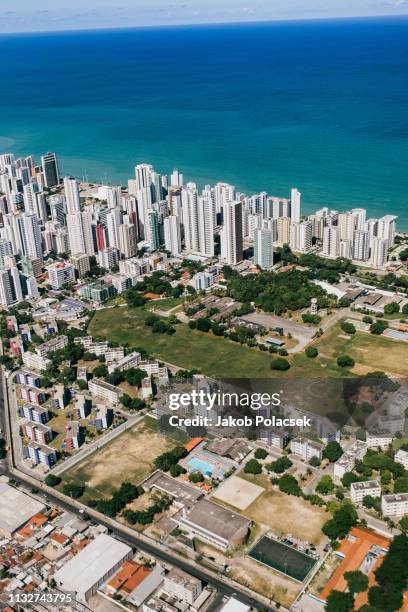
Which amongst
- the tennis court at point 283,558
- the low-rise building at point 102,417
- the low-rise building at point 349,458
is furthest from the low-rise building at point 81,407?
the low-rise building at point 349,458

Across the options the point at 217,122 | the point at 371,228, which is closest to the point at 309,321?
the point at 371,228

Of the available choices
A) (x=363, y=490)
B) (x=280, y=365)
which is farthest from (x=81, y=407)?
(x=363, y=490)

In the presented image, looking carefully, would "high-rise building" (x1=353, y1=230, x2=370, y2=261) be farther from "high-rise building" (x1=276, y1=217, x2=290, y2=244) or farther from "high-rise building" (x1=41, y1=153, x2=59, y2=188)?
"high-rise building" (x1=41, y1=153, x2=59, y2=188)

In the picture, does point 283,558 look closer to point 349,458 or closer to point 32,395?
point 349,458

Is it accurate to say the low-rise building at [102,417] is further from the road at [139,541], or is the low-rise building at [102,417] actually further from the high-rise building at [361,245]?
the high-rise building at [361,245]

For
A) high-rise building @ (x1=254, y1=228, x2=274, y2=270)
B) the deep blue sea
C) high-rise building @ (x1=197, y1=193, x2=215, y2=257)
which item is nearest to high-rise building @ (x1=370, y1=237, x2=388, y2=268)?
high-rise building @ (x1=254, y1=228, x2=274, y2=270)

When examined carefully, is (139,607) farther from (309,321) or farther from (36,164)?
(36,164)
